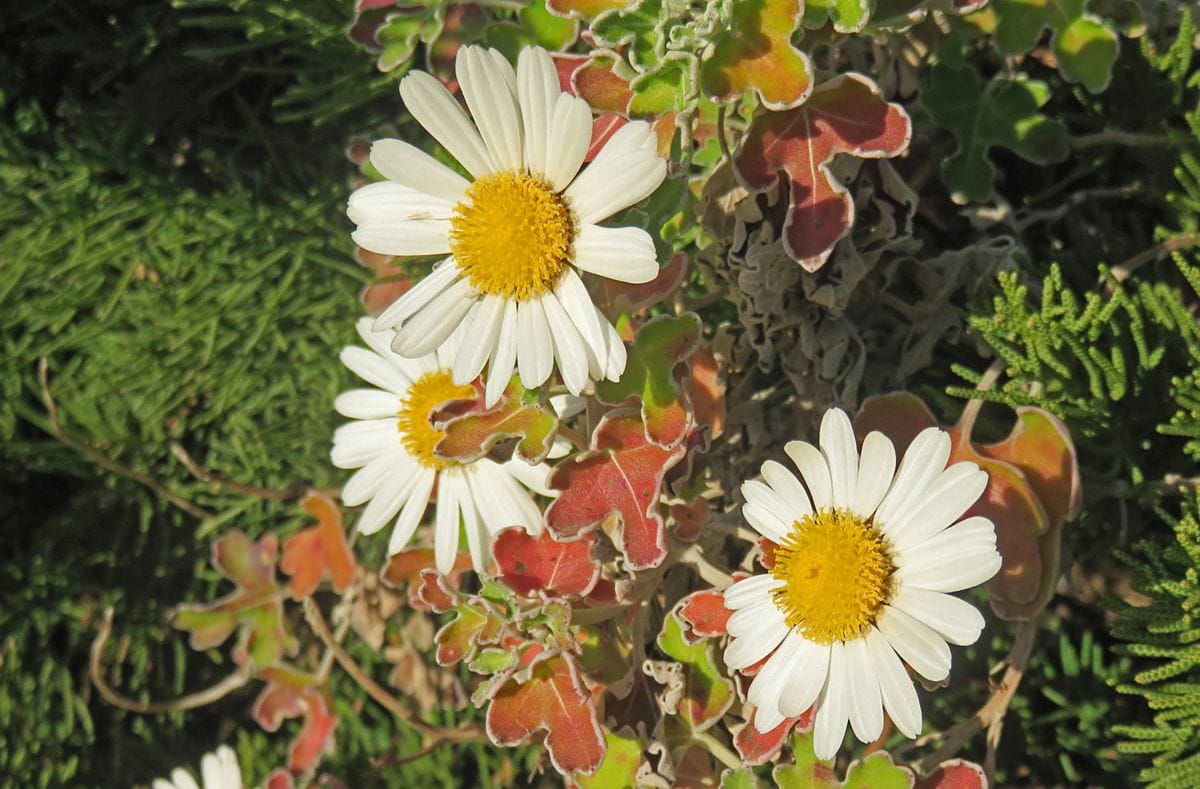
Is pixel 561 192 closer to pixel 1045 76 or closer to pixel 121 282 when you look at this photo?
pixel 1045 76

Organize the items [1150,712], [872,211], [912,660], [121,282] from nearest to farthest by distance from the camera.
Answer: [912,660], [872,211], [1150,712], [121,282]

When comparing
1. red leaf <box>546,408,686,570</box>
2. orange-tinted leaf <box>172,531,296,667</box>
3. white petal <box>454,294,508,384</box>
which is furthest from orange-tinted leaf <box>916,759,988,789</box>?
orange-tinted leaf <box>172,531,296,667</box>

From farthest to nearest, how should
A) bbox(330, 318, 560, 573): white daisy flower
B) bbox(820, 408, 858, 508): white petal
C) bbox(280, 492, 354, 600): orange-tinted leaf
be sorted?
bbox(280, 492, 354, 600): orange-tinted leaf, bbox(330, 318, 560, 573): white daisy flower, bbox(820, 408, 858, 508): white petal

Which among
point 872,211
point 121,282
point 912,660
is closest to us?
point 912,660

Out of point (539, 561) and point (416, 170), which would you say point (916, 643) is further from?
point (416, 170)

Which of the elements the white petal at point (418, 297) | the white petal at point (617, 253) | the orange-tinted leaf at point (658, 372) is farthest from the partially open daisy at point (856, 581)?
the white petal at point (418, 297)

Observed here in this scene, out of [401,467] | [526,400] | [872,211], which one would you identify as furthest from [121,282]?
[872,211]

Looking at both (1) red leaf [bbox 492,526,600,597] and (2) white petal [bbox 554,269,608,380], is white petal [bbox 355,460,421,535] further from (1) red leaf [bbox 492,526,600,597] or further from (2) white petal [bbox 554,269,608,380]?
(2) white petal [bbox 554,269,608,380]
